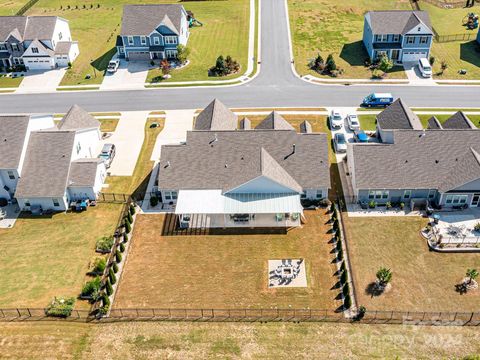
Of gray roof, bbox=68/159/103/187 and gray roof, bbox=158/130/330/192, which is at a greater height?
gray roof, bbox=158/130/330/192

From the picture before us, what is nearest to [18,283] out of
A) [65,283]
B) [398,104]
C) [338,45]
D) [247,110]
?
[65,283]

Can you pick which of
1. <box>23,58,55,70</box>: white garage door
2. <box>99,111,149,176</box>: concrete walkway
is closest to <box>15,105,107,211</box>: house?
<box>99,111,149,176</box>: concrete walkway

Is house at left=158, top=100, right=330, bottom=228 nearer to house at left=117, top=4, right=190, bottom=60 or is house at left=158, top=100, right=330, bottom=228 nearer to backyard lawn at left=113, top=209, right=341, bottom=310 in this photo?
backyard lawn at left=113, top=209, right=341, bottom=310

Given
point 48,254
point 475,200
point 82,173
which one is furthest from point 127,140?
point 475,200

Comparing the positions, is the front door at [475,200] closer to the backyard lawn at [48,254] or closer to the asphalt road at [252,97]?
the asphalt road at [252,97]

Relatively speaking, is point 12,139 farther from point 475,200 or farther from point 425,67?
point 425,67

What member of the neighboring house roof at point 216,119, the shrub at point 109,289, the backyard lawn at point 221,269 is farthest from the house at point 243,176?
the shrub at point 109,289

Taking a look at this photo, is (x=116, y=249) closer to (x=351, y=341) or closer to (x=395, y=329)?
(x=351, y=341)
